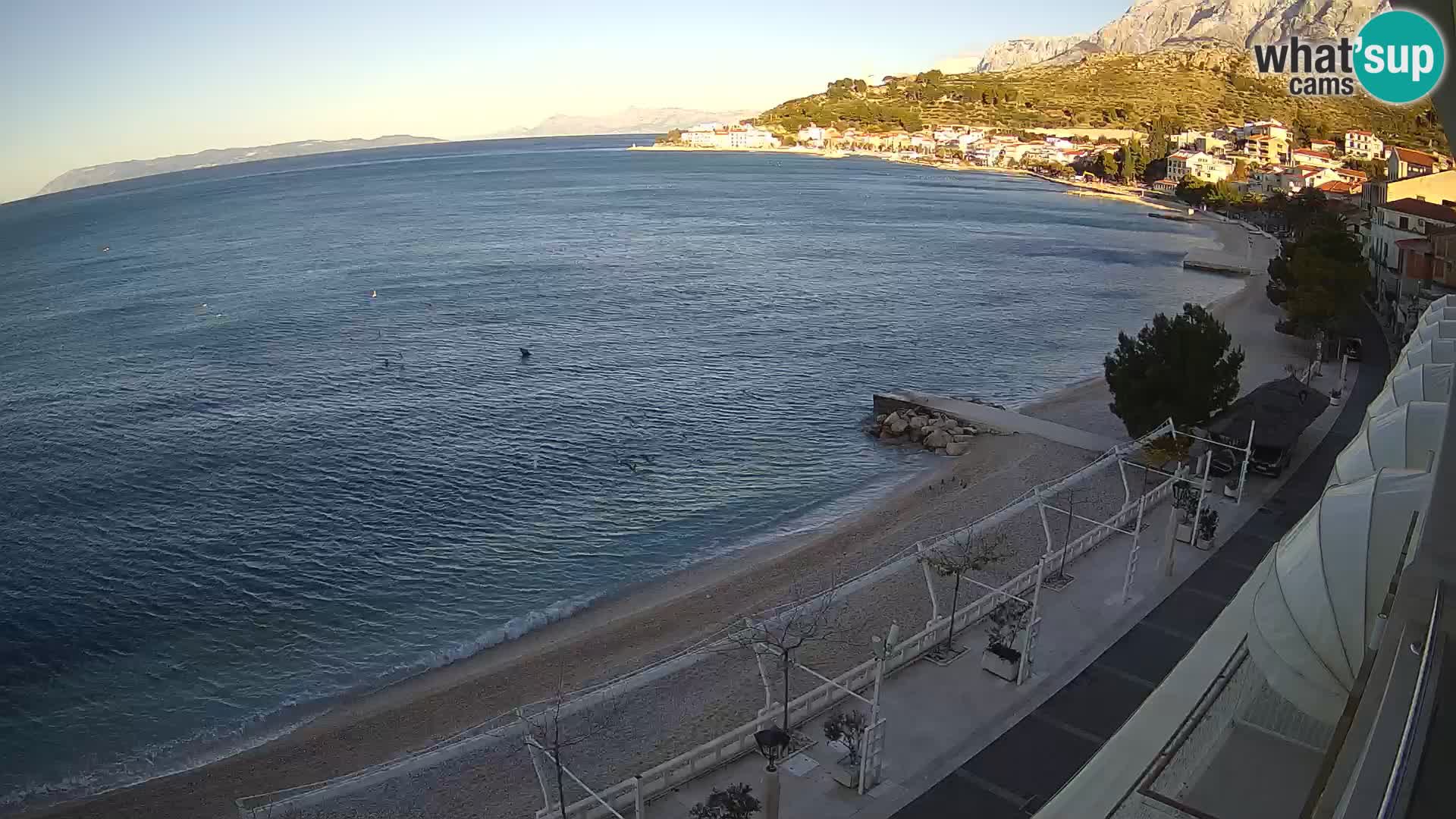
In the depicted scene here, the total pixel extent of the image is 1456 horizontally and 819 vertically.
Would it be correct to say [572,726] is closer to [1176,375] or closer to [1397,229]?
[1176,375]

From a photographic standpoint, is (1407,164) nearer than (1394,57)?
No

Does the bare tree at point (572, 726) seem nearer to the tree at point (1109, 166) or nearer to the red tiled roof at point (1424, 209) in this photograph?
the red tiled roof at point (1424, 209)

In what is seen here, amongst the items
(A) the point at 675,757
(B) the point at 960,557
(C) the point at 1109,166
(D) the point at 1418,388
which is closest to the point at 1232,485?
(B) the point at 960,557

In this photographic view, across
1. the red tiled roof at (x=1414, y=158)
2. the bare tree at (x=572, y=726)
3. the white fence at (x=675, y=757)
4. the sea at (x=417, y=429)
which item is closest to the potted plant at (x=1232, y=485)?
the white fence at (x=675, y=757)

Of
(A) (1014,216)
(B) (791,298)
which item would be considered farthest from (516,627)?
(A) (1014,216)

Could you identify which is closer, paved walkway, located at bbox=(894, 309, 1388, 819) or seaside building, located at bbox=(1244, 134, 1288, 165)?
paved walkway, located at bbox=(894, 309, 1388, 819)

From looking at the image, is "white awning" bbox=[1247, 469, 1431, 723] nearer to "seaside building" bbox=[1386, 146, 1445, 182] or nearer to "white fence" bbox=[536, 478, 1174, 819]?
"white fence" bbox=[536, 478, 1174, 819]

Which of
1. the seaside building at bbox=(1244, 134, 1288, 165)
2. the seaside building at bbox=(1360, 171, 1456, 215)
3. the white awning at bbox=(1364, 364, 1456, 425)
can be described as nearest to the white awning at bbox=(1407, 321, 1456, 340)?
the white awning at bbox=(1364, 364, 1456, 425)
